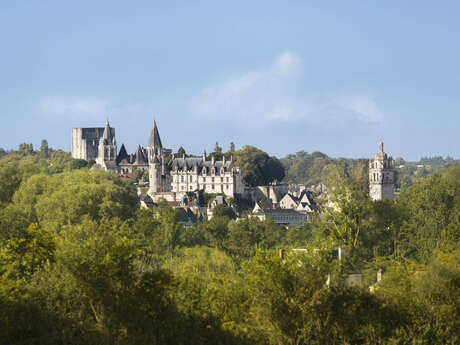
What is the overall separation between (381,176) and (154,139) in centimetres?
4579

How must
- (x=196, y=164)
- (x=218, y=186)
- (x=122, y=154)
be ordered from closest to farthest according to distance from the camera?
(x=218, y=186) → (x=196, y=164) → (x=122, y=154)

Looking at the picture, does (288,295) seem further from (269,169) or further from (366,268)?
(269,169)

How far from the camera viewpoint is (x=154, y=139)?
495 ft

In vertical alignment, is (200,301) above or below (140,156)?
below

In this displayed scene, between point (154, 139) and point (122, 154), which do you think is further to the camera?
point (122, 154)

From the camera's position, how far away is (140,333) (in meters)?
29.8

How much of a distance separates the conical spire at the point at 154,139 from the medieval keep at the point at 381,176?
42.7m

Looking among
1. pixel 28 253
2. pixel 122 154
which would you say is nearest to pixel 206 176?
pixel 122 154

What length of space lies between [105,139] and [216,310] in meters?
137

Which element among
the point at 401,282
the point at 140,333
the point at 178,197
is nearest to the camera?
the point at 140,333

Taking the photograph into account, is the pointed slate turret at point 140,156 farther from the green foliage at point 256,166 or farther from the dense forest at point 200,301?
the dense forest at point 200,301

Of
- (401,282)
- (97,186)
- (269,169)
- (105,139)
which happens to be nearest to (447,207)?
(97,186)

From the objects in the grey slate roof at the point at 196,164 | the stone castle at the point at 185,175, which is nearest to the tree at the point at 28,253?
the stone castle at the point at 185,175

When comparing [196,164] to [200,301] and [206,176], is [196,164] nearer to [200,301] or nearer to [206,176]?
[206,176]
